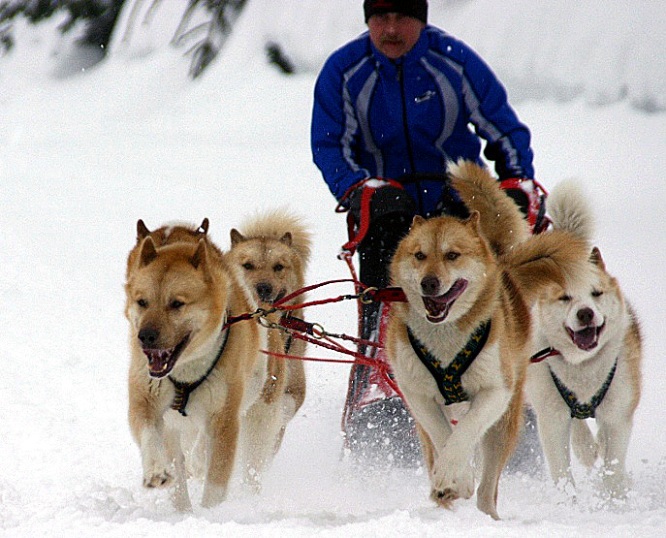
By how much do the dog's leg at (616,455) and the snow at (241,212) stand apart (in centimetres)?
7

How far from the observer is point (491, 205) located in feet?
11.6

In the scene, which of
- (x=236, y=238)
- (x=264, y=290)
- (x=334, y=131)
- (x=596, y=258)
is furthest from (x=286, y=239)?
(x=596, y=258)

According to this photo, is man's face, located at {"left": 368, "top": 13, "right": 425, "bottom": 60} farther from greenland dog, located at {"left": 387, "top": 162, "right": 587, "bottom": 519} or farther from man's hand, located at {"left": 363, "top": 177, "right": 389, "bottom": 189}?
greenland dog, located at {"left": 387, "top": 162, "right": 587, "bottom": 519}

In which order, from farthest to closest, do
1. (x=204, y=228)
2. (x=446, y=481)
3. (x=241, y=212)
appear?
(x=241, y=212) → (x=204, y=228) → (x=446, y=481)

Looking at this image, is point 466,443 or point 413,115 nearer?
point 466,443

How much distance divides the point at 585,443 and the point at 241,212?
718 cm

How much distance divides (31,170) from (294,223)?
846cm

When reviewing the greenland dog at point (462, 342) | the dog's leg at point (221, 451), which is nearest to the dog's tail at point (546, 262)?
the greenland dog at point (462, 342)

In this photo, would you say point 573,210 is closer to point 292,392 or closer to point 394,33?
point 394,33

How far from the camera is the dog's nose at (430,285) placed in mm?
3143

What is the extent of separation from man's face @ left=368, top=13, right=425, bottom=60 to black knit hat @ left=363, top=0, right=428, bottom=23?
18 mm

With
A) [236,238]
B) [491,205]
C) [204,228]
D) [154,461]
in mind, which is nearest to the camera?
[154,461]

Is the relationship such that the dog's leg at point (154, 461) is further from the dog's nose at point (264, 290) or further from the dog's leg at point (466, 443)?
the dog's nose at point (264, 290)

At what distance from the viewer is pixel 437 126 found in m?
4.09
